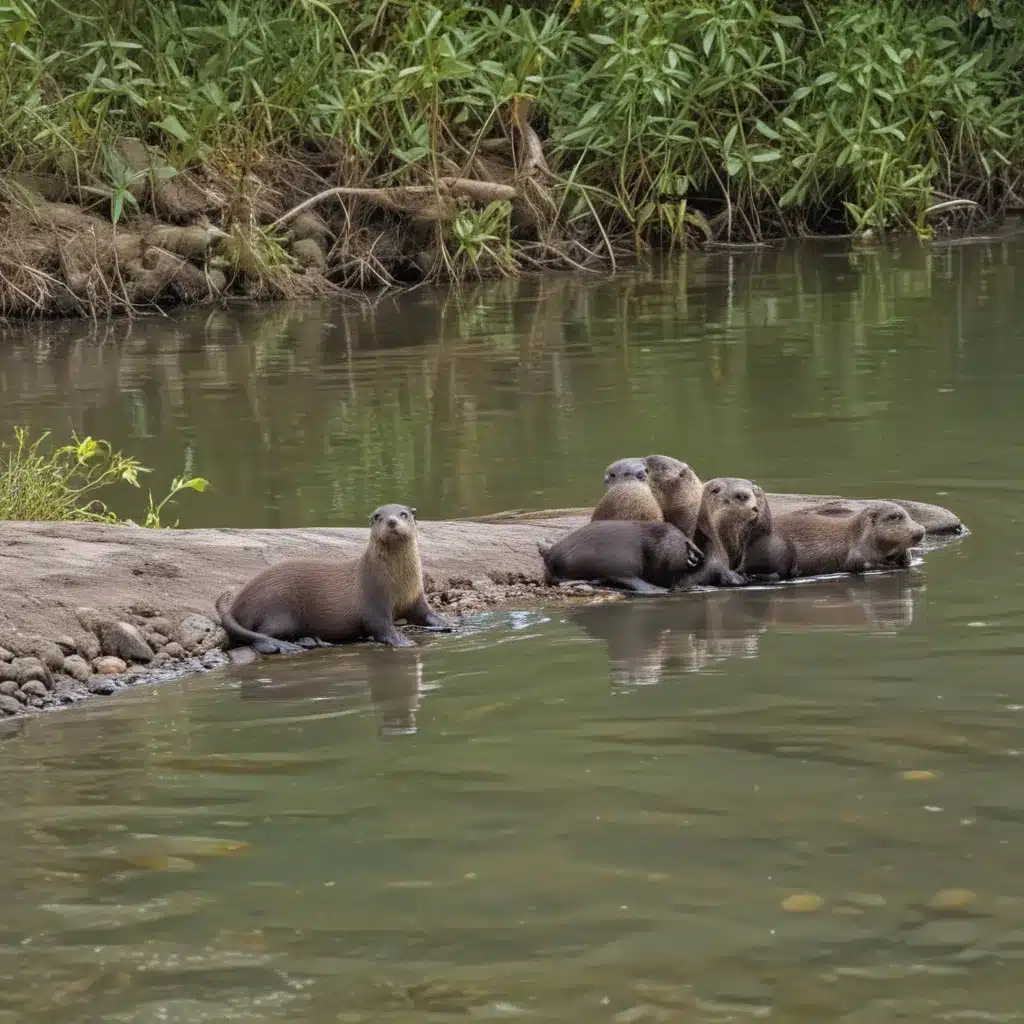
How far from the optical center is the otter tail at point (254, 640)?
6.80 m

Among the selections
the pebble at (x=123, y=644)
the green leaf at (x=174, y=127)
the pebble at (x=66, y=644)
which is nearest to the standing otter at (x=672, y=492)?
the pebble at (x=123, y=644)

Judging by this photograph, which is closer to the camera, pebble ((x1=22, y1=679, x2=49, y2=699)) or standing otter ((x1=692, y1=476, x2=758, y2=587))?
pebble ((x1=22, y1=679, x2=49, y2=699))

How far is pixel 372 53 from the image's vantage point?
19078 millimetres

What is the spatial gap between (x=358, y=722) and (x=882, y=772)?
1.54 m

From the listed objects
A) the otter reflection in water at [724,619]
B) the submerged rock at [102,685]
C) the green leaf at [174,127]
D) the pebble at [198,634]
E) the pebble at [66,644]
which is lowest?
the submerged rock at [102,685]

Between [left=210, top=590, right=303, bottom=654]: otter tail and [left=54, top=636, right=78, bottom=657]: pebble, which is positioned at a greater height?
[left=54, top=636, right=78, bottom=657]: pebble

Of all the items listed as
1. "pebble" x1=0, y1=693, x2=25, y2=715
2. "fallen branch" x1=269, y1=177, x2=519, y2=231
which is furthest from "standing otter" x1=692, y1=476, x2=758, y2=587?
"fallen branch" x1=269, y1=177, x2=519, y2=231

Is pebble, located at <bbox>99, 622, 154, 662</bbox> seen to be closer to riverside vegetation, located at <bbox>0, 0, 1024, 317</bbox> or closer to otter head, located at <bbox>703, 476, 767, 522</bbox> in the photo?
otter head, located at <bbox>703, 476, 767, 522</bbox>

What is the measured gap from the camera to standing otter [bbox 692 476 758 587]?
7.93 metres

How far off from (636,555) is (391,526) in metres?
1.27

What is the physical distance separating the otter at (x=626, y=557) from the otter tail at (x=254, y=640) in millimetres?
1367

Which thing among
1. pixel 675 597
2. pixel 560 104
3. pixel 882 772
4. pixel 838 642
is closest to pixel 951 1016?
pixel 882 772

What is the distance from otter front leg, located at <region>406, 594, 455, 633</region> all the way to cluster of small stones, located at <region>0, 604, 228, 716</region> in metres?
0.70

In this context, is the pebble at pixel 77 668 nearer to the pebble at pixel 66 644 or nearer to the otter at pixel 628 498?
the pebble at pixel 66 644
